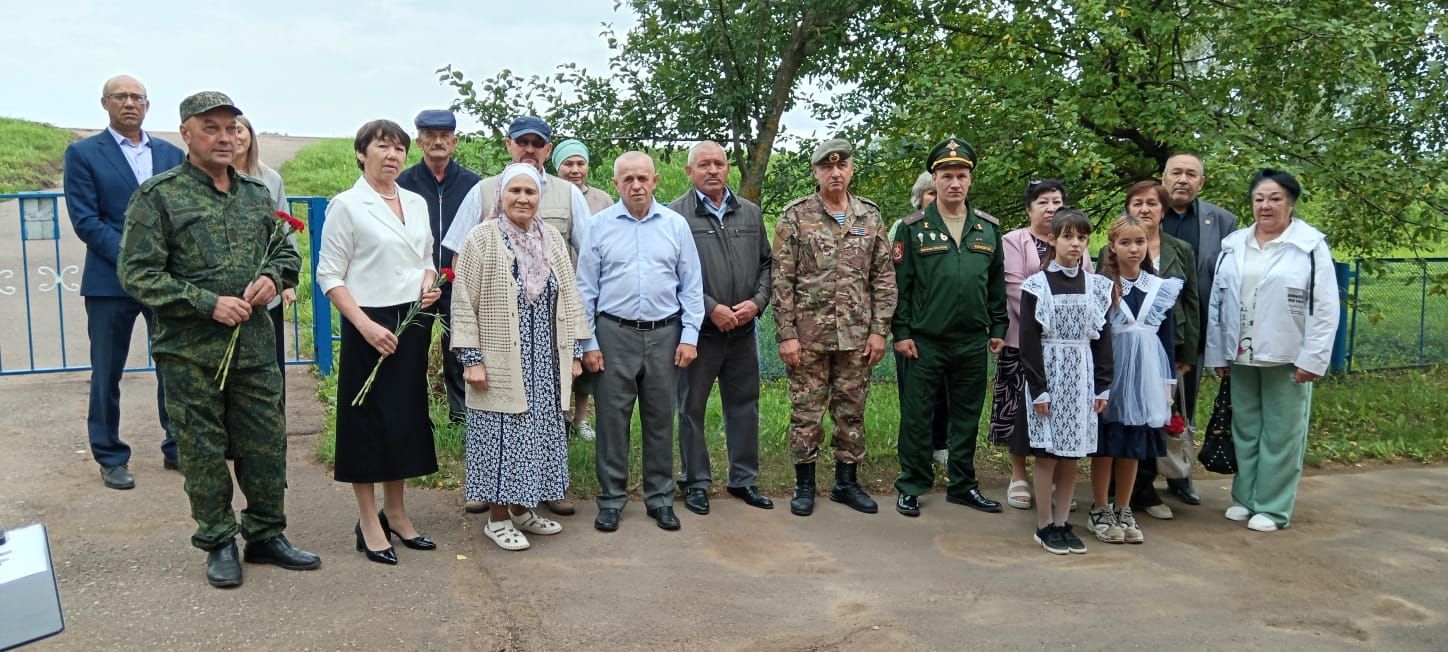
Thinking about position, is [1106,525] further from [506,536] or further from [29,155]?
[29,155]

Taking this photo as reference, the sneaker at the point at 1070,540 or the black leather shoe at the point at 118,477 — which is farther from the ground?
the black leather shoe at the point at 118,477

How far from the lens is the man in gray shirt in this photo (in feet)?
18.5

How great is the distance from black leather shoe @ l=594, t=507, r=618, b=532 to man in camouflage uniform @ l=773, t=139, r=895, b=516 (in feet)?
3.34

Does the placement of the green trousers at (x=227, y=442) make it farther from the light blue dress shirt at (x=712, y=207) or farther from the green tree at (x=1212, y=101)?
the green tree at (x=1212, y=101)

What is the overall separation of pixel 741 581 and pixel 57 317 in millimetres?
7936

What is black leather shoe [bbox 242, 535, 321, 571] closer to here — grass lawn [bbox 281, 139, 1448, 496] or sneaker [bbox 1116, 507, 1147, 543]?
grass lawn [bbox 281, 139, 1448, 496]

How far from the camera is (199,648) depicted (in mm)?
3758

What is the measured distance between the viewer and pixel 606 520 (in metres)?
5.28

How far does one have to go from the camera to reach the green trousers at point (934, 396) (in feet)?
19.0

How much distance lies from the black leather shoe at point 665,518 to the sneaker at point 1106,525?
2.15 m

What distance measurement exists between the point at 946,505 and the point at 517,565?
2494mm

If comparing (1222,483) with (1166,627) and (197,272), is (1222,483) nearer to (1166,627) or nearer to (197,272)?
(1166,627)

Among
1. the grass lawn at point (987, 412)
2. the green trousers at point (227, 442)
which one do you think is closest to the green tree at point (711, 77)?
the grass lawn at point (987, 412)

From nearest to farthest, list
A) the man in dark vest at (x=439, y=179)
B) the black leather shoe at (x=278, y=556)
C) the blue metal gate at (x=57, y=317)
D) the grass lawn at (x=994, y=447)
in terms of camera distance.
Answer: the black leather shoe at (x=278, y=556) → the man in dark vest at (x=439, y=179) → the grass lawn at (x=994, y=447) → the blue metal gate at (x=57, y=317)
